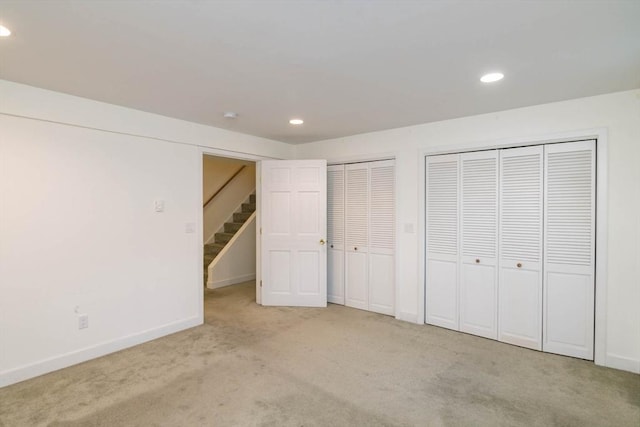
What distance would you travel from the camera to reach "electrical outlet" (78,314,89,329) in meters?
2.94

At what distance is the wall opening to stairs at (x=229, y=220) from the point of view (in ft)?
19.8

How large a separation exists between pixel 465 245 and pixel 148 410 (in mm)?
3274

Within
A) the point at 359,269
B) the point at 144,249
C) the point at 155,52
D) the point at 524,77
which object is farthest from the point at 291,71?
the point at 359,269

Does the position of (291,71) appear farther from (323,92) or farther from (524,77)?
(524,77)

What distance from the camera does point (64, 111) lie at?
283cm

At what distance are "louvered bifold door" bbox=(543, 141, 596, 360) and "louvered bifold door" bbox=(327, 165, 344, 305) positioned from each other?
2425 mm

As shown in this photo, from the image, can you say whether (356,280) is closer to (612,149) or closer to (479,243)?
(479,243)

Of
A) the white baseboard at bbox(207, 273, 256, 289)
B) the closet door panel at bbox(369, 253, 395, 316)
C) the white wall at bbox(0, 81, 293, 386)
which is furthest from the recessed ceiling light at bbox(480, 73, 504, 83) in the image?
the white baseboard at bbox(207, 273, 256, 289)

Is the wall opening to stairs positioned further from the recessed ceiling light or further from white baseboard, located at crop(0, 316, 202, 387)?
the recessed ceiling light

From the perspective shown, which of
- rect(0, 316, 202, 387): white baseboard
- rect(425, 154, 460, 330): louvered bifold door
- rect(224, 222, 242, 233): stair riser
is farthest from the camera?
rect(224, 222, 242, 233): stair riser

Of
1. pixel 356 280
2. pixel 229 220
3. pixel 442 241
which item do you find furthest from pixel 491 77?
pixel 229 220

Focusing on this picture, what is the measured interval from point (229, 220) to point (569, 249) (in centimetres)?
597

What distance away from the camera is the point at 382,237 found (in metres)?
4.30

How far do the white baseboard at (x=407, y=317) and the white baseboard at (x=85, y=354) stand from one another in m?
2.44
